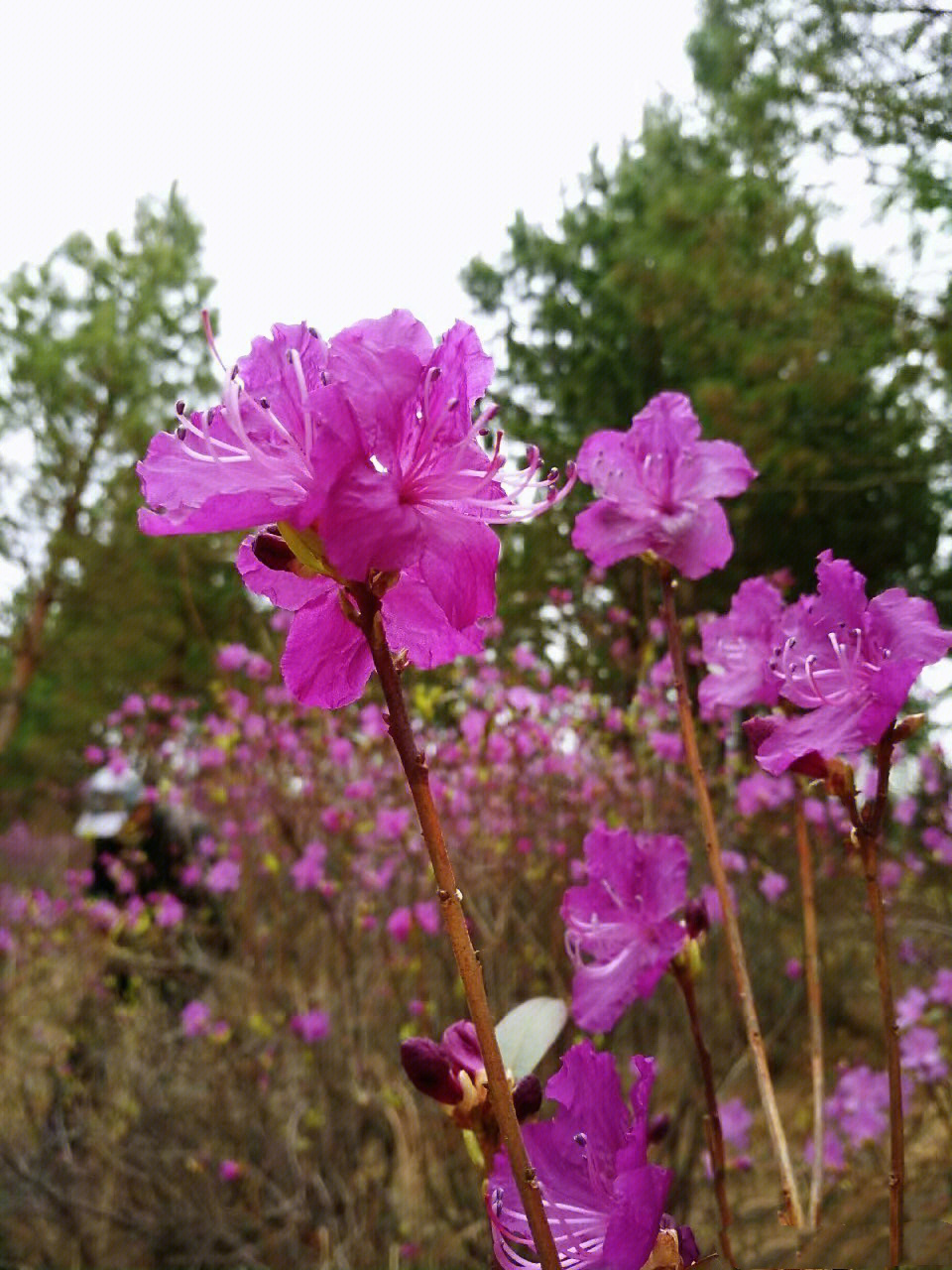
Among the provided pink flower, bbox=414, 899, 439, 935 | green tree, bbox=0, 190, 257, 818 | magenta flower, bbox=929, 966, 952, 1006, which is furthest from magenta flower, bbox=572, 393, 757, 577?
green tree, bbox=0, 190, 257, 818

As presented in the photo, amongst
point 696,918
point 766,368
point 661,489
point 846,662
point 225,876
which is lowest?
point 696,918

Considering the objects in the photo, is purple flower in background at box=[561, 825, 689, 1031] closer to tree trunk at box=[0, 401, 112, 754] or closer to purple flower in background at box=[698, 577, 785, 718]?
purple flower in background at box=[698, 577, 785, 718]

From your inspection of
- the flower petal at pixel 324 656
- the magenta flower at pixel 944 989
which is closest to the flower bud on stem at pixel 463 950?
the flower petal at pixel 324 656

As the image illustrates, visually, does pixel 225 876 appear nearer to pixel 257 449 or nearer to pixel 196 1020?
pixel 196 1020

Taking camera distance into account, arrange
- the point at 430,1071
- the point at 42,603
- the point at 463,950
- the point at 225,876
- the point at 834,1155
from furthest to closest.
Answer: the point at 42,603 → the point at 225,876 → the point at 834,1155 → the point at 430,1071 → the point at 463,950

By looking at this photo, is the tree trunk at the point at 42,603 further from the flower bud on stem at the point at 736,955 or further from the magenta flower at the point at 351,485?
the magenta flower at the point at 351,485

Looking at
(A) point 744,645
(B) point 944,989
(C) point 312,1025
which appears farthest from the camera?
(B) point 944,989

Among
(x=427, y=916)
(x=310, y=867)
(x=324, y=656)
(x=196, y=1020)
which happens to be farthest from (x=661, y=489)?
(x=196, y=1020)
